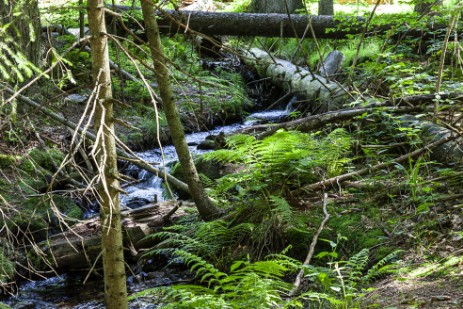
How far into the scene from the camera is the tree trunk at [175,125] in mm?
5137

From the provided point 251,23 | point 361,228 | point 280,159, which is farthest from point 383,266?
point 251,23

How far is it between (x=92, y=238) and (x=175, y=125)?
1.87 m

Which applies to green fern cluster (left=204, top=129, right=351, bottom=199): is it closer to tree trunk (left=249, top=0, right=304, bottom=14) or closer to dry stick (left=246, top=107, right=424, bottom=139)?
dry stick (left=246, top=107, right=424, bottom=139)

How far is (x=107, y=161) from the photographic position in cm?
334

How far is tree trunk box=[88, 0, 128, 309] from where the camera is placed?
3.21m

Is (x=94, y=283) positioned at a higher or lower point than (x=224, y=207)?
lower

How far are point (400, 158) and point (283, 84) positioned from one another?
6.71 m

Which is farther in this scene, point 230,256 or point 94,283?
point 94,283

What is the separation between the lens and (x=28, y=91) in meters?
9.09

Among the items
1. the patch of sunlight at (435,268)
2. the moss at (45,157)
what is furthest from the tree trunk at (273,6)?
the patch of sunlight at (435,268)

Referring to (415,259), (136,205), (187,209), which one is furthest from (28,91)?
(415,259)

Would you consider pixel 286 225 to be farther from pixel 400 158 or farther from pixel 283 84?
pixel 283 84

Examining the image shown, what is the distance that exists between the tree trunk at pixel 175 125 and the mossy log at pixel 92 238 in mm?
452

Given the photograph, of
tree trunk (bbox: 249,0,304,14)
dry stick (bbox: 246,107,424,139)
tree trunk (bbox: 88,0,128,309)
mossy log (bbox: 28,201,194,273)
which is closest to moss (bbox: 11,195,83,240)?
mossy log (bbox: 28,201,194,273)
